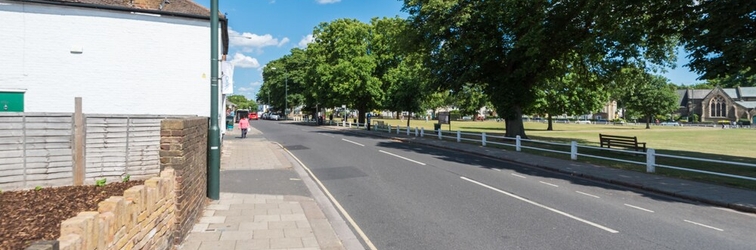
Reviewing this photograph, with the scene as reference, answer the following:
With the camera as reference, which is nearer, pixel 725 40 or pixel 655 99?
pixel 725 40

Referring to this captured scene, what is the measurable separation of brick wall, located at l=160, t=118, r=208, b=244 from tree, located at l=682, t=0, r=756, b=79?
15.2 meters

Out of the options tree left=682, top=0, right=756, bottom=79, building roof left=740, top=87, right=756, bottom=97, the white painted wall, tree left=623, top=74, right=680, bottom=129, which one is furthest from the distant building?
the white painted wall

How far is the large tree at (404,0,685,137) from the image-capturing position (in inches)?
650

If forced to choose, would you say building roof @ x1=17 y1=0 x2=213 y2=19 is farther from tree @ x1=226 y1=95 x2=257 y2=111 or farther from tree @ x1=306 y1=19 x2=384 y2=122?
tree @ x1=226 y1=95 x2=257 y2=111

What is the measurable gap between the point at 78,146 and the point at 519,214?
30.0 ft

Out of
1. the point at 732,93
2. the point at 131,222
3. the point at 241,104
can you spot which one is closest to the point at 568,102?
the point at 131,222

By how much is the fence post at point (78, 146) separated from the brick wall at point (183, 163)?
4.10 m

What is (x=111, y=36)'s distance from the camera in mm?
14289

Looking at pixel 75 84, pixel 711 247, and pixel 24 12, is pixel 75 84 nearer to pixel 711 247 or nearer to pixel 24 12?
pixel 24 12

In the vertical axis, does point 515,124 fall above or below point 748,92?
below

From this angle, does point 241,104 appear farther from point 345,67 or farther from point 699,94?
point 699,94

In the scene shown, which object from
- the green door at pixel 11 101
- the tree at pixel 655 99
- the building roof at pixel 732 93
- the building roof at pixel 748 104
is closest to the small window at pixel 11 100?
the green door at pixel 11 101

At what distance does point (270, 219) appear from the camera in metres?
6.69

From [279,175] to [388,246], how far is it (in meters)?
6.98
